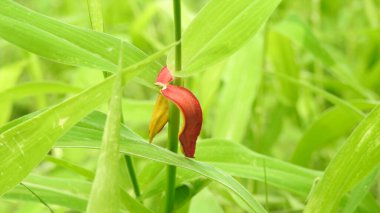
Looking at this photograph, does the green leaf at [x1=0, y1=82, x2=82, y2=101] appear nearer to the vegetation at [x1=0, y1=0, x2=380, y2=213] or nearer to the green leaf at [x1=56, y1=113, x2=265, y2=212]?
the vegetation at [x1=0, y1=0, x2=380, y2=213]

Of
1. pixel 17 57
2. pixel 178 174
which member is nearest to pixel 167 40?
pixel 17 57

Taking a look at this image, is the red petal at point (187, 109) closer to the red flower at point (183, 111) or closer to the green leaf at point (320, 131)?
the red flower at point (183, 111)

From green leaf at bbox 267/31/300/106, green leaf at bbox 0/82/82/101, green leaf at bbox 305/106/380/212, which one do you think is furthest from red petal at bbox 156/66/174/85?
green leaf at bbox 267/31/300/106

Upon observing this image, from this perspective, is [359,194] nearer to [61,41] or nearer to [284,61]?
[61,41]

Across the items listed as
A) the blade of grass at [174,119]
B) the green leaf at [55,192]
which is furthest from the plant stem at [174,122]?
the green leaf at [55,192]

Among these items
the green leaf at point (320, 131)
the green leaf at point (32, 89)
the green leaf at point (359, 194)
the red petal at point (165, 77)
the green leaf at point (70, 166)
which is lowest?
the green leaf at point (320, 131)

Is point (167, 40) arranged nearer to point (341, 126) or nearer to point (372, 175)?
point (341, 126)
